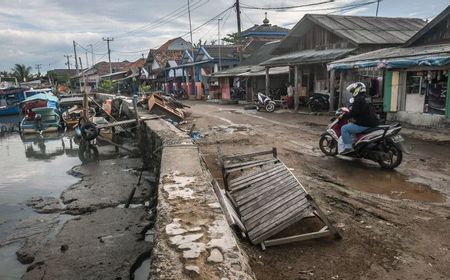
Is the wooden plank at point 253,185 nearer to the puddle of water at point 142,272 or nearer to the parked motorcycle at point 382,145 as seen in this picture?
the puddle of water at point 142,272

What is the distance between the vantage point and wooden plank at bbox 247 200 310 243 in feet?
13.8

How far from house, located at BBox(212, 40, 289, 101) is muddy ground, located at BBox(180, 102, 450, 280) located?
14.7 metres

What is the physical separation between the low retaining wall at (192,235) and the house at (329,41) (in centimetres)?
1302

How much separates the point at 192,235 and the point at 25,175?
9.51 metres

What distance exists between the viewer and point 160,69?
4581cm

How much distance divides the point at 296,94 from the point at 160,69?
2964cm

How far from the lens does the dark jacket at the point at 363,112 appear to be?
7.49m

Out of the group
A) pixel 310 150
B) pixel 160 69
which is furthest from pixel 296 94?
pixel 160 69

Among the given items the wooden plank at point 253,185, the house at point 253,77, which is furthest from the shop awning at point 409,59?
the house at point 253,77

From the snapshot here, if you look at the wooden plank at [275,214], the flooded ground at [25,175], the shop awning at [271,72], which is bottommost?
the flooded ground at [25,175]

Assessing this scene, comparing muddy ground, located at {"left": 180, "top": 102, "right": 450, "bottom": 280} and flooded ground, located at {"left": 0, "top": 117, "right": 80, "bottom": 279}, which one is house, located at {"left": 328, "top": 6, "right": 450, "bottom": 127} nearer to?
muddy ground, located at {"left": 180, "top": 102, "right": 450, "bottom": 280}

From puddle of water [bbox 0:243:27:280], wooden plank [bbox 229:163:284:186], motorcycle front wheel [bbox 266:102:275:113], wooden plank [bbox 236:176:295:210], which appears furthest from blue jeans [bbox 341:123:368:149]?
motorcycle front wheel [bbox 266:102:275:113]

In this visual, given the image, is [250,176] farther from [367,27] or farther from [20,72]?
[20,72]

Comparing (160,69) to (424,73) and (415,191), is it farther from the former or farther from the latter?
(415,191)
